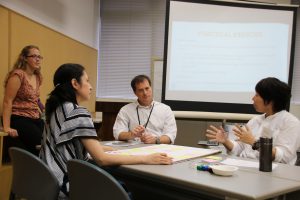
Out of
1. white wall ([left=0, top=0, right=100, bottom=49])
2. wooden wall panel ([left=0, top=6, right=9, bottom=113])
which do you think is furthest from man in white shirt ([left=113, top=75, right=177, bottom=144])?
white wall ([left=0, top=0, right=100, bottom=49])

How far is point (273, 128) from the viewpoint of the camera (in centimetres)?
207

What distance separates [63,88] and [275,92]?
1350 mm

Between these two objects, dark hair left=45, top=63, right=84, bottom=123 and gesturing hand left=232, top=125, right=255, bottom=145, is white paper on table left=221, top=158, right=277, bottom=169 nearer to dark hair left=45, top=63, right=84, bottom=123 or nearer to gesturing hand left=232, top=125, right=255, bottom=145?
gesturing hand left=232, top=125, right=255, bottom=145

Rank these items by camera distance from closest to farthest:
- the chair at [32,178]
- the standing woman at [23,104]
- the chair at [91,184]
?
the chair at [91,184] < the chair at [32,178] < the standing woman at [23,104]

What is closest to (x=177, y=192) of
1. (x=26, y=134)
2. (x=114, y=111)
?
(x=26, y=134)

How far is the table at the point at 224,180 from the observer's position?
116 cm

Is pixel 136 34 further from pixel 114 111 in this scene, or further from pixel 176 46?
pixel 176 46

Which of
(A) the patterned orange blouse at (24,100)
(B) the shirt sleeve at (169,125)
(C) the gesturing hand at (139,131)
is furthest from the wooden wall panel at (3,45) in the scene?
(B) the shirt sleeve at (169,125)

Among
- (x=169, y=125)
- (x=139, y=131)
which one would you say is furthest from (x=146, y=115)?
(x=139, y=131)

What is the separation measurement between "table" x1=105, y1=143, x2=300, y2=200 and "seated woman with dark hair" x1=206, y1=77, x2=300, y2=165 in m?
0.33

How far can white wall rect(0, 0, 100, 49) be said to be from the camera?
3426 mm

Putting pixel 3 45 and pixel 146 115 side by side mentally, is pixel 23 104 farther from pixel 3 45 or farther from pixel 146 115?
pixel 146 115

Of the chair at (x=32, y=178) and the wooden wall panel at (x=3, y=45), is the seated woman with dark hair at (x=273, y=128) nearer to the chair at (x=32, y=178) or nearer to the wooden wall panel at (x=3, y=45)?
the chair at (x=32, y=178)

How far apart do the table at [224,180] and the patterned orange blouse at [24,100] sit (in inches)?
63.4
